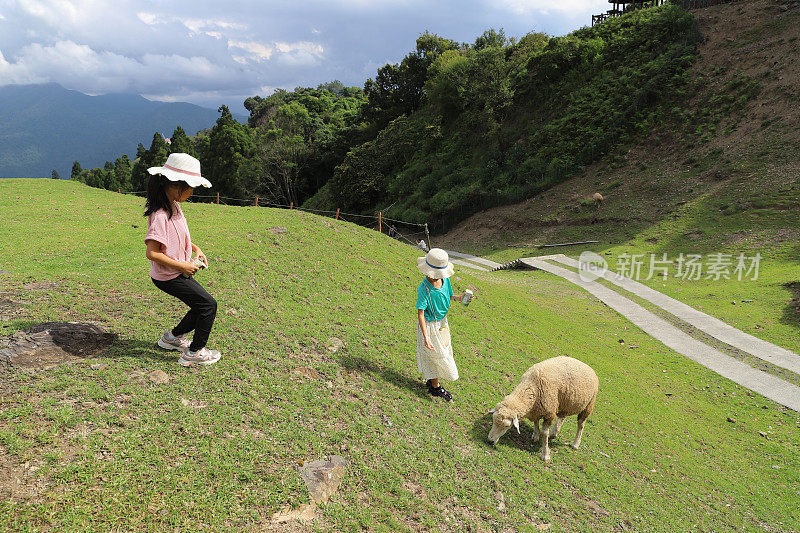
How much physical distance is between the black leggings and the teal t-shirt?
330cm

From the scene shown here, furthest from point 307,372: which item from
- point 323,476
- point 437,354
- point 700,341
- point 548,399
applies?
point 700,341

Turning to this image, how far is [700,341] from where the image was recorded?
1593cm

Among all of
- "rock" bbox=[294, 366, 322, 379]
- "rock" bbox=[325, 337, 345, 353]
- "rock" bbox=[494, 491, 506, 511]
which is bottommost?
"rock" bbox=[494, 491, 506, 511]

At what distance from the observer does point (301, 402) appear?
6496mm

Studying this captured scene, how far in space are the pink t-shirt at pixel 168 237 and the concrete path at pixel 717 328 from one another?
714 inches

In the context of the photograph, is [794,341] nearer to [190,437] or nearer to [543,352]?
[543,352]

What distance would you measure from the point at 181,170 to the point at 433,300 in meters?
4.34

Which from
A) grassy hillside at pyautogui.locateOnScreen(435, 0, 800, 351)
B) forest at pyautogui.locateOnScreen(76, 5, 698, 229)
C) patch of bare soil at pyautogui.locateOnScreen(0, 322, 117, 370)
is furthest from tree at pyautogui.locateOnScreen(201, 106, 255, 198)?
patch of bare soil at pyautogui.locateOnScreen(0, 322, 117, 370)

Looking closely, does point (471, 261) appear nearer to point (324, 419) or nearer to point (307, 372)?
point (307, 372)

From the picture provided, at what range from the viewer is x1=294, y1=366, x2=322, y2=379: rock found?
24.2 feet

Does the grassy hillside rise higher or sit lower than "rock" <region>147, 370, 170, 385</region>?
higher

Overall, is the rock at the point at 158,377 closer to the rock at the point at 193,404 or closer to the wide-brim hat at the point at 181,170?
the rock at the point at 193,404

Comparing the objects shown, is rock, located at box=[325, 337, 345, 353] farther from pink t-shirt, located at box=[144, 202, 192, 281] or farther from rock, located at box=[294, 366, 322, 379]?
pink t-shirt, located at box=[144, 202, 192, 281]

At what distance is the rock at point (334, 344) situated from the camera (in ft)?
28.2
